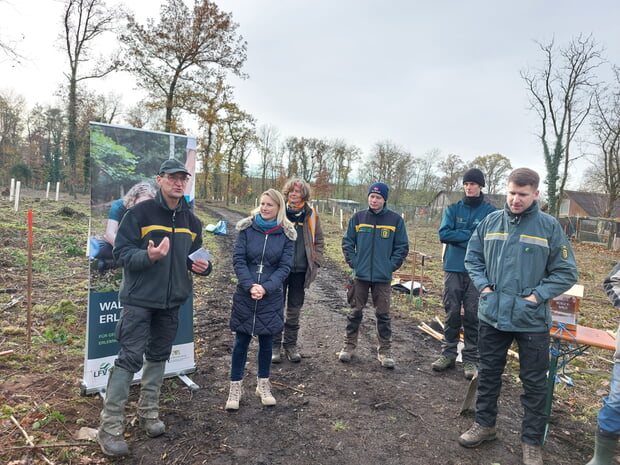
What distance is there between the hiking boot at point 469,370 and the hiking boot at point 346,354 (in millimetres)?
1293

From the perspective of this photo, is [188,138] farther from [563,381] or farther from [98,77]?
[98,77]

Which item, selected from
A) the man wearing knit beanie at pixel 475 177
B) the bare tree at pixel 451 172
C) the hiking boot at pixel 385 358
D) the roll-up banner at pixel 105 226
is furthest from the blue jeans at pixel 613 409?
the bare tree at pixel 451 172

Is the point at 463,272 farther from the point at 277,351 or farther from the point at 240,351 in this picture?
the point at 240,351

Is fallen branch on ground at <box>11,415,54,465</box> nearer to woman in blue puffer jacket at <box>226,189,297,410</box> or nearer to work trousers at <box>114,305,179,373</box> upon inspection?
work trousers at <box>114,305,179,373</box>

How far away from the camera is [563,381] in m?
4.46

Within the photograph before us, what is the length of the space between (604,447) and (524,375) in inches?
25.5

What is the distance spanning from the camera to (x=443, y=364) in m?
4.41

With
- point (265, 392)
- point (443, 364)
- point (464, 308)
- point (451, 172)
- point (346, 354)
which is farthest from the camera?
point (451, 172)

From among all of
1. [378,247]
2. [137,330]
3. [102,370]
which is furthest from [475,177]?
[102,370]

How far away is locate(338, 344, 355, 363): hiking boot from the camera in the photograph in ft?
14.8

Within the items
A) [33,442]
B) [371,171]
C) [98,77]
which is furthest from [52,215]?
[371,171]

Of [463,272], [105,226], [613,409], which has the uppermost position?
[105,226]

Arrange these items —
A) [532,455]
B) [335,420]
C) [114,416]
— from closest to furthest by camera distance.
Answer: [114,416]
[532,455]
[335,420]

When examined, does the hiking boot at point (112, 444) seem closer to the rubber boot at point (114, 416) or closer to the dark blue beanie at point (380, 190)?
the rubber boot at point (114, 416)
